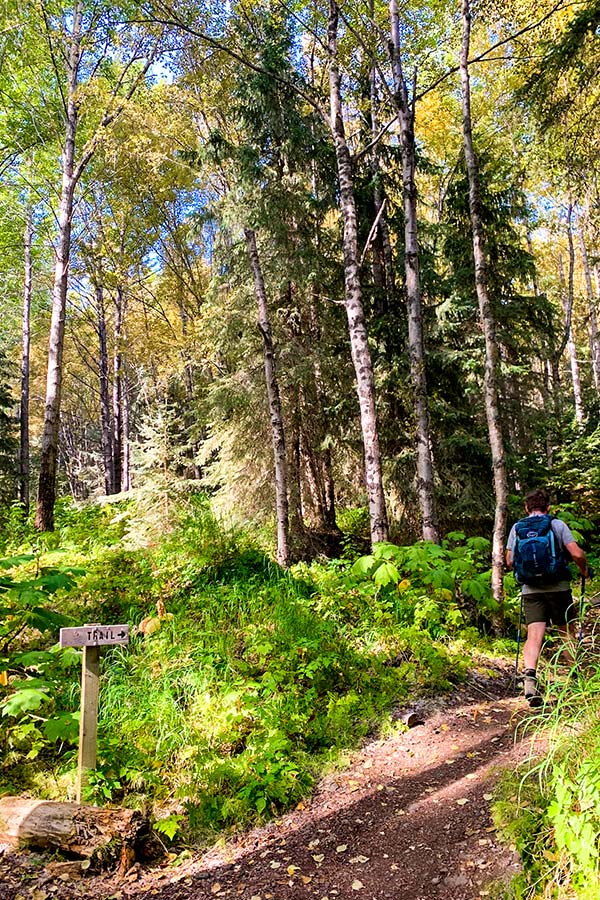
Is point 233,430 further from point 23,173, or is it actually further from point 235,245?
point 23,173

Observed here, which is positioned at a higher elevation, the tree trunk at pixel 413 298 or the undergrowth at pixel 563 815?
the tree trunk at pixel 413 298

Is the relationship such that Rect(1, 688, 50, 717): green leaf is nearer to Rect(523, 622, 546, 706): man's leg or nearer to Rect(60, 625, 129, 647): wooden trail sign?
Rect(60, 625, 129, 647): wooden trail sign

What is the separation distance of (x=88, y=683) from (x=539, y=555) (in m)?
3.78

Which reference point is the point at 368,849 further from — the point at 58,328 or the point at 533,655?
the point at 58,328

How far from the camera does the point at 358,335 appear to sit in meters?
7.27

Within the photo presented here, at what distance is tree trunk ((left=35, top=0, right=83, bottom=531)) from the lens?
9.44 meters

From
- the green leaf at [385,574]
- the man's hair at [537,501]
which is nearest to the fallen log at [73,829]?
the green leaf at [385,574]

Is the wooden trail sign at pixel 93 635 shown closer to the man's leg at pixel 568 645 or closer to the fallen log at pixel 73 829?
the fallen log at pixel 73 829

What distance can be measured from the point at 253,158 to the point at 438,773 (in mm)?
9019

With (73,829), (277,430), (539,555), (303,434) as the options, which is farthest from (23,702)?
(303,434)

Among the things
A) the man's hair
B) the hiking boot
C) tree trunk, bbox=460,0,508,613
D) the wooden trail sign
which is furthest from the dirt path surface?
tree trunk, bbox=460,0,508,613

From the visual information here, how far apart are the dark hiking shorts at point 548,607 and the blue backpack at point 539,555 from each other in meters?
0.13

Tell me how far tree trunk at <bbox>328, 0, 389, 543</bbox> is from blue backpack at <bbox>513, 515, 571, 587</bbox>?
2.66 m

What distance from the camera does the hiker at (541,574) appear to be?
4277 mm
